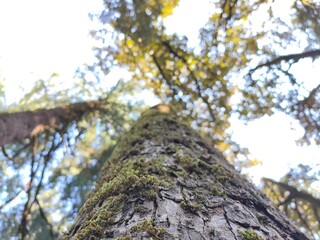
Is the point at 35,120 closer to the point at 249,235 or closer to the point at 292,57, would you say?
the point at 292,57

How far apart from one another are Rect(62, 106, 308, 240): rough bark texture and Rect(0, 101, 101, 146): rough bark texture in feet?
11.0

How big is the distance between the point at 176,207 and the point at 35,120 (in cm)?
537

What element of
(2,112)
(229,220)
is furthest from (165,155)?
(2,112)

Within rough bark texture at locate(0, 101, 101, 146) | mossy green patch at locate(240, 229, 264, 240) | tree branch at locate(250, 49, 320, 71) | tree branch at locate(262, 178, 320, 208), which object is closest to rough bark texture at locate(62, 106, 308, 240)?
mossy green patch at locate(240, 229, 264, 240)

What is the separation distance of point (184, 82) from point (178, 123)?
357cm

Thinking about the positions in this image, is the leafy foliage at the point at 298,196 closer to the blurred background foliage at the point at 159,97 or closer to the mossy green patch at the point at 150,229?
the blurred background foliage at the point at 159,97

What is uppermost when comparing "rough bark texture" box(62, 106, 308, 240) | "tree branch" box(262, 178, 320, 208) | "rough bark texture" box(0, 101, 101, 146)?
"rough bark texture" box(0, 101, 101, 146)

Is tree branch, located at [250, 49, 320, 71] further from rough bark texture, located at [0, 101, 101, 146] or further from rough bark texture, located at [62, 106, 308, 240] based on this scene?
rough bark texture, located at [0, 101, 101, 146]

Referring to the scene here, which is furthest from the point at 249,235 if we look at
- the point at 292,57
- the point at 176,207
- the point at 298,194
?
the point at 298,194

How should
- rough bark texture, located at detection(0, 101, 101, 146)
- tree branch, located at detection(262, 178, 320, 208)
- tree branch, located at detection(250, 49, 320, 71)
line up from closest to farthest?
1. rough bark texture, located at detection(0, 101, 101, 146)
2. tree branch, located at detection(250, 49, 320, 71)
3. tree branch, located at detection(262, 178, 320, 208)

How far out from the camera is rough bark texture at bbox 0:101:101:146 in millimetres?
5605

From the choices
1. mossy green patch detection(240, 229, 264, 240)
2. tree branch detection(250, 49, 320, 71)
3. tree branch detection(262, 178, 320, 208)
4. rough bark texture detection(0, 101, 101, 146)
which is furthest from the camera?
tree branch detection(262, 178, 320, 208)

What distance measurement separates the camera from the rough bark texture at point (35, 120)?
561cm

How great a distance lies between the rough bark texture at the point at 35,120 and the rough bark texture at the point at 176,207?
11.0 feet
